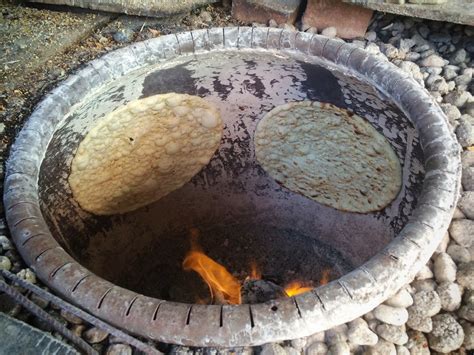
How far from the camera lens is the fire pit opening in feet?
5.71

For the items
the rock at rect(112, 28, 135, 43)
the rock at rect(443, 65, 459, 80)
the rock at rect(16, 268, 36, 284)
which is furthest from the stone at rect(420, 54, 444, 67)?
the rock at rect(16, 268, 36, 284)

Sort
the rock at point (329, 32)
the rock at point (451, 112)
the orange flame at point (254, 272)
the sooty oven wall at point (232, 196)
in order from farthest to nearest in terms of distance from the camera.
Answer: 1. the orange flame at point (254, 272)
2. the rock at point (329, 32)
3. the sooty oven wall at point (232, 196)
4. the rock at point (451, 112)

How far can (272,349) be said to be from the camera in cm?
168

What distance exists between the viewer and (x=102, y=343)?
66.9 inches

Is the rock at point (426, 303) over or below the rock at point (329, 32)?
below

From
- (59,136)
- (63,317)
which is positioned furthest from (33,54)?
(63,317)

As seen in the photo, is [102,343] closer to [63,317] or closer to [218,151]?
[63,317]

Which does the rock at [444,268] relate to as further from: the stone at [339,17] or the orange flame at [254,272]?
the orange flame at [254,272]

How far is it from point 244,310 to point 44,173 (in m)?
1.67

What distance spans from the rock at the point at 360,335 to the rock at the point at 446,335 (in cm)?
27

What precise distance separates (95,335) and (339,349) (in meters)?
0.94

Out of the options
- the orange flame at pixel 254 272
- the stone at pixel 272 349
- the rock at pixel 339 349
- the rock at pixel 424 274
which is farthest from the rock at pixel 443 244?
the orange flame at pixel 254 272

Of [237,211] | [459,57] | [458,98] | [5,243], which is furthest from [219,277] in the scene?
[459,57]

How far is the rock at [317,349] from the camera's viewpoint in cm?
170
